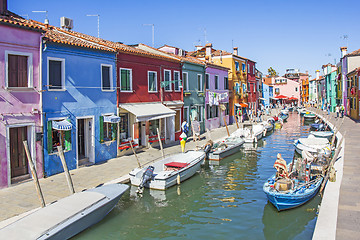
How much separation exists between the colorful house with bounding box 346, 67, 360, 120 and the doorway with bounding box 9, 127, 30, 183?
34.0m

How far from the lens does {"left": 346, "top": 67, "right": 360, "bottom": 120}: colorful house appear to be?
1384 inches

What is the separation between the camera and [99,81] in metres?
16.4

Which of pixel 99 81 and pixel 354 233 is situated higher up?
pixel 99 81

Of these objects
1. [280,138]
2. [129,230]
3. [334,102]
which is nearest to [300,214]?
[129,230]

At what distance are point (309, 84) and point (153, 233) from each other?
308 ft

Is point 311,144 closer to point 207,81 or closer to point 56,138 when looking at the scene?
point 207,81

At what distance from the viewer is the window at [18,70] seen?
39.7 feet

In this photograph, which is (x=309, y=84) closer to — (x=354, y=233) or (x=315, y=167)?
(x=315, y=167)

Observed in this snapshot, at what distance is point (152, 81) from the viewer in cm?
2094

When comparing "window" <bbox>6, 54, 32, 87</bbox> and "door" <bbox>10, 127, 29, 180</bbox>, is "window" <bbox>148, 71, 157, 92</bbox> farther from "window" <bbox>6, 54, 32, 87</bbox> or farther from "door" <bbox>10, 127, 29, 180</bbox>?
"door" <bbox>10, 127, 29, 180</bbox>

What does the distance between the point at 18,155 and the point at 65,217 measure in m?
5.67

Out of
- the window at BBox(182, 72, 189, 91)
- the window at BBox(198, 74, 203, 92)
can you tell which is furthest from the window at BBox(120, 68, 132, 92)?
the window at BBox(198, 74, 203, 92)

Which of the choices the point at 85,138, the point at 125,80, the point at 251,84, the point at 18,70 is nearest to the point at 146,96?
the point at 125,80

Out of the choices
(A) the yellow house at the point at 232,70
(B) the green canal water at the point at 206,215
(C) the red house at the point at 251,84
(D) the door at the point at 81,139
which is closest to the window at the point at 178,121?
(B) the green canal water at the point at 206,215
